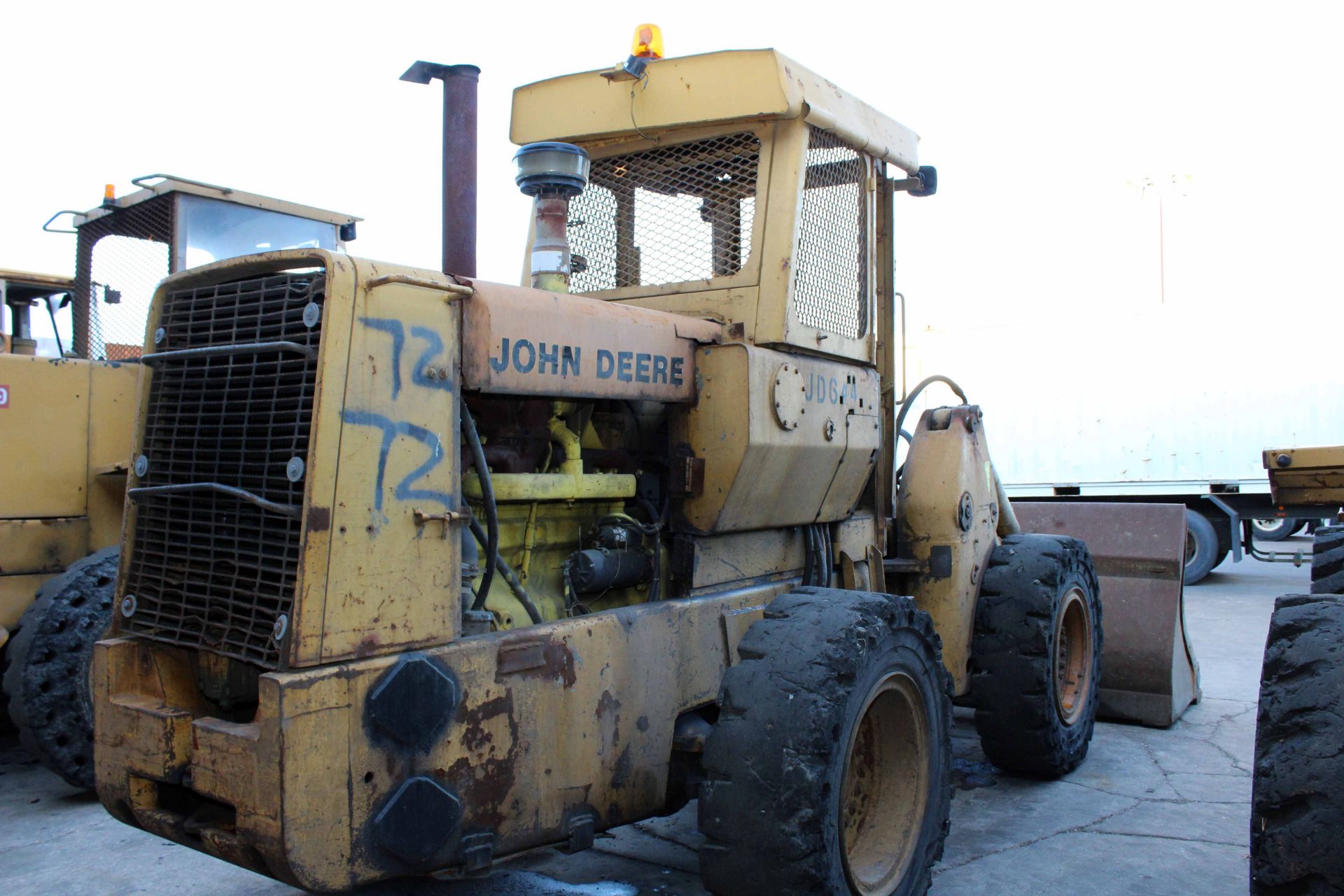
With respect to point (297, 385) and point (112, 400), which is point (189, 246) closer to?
point (112, 400)

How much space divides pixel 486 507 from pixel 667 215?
1.69m

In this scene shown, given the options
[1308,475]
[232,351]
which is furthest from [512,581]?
[1308,475]

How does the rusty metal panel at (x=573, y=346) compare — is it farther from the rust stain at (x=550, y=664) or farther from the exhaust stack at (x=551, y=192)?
the rust stain at (x=550, y=664)

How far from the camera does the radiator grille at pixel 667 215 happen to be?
4.20 meters

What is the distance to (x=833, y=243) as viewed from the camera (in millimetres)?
4500

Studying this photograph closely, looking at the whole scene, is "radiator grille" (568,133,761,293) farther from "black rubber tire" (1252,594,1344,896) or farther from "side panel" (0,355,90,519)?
"side panel" (0,355,90,519)

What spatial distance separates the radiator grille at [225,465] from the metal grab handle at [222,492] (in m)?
0.02

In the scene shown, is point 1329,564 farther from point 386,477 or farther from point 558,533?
point 386,477

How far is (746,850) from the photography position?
10.2ft

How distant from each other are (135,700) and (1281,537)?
1794 centimetres

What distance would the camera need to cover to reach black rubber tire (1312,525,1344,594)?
16.5 feet

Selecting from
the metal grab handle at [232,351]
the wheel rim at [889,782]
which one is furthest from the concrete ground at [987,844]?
the metal grab handle at [232,351]

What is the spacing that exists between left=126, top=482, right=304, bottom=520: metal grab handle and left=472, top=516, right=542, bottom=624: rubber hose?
573 mm

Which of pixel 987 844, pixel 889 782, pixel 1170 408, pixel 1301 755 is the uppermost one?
pixel 1170 408
